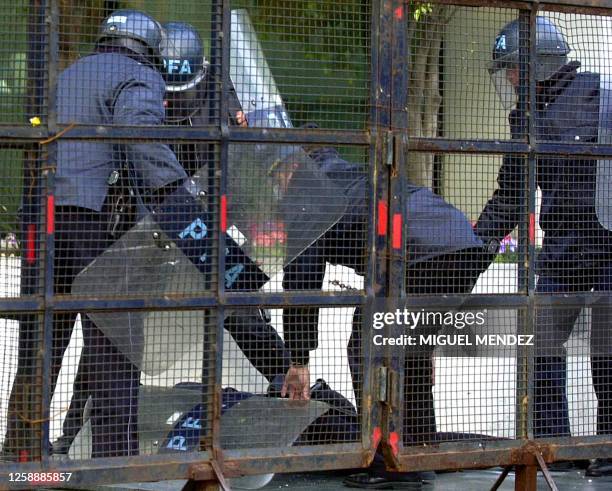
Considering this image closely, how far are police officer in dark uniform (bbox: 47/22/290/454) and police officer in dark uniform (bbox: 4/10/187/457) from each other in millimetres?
84

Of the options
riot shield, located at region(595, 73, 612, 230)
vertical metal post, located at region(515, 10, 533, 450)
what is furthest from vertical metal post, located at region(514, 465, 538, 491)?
riot shield, located at region(595, 73, 612, 230)

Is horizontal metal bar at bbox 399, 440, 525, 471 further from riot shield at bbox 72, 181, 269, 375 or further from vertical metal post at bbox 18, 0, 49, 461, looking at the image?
vertical metal post at bbox 18, 0, 49, 461

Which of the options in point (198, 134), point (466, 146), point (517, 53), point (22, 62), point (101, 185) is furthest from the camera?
point (517, 53)

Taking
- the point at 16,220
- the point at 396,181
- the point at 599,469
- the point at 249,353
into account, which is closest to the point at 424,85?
the point at 396,181

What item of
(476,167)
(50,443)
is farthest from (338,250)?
(50,443)

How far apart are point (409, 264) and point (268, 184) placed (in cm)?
75

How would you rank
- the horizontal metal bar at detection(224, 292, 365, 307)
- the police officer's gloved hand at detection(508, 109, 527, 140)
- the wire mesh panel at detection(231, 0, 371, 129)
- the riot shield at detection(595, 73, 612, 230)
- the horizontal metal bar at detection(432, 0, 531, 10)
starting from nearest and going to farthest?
the horizontal metal bar at detection(224, 292, 365, 307) → the wire mesh panel at detection(231, 0, 371, 129) → the horizontal metal bar at detection(432, 0, 531, 10) → the police officer's gloved hand at detection(508, 109, 527, 140) → the riot shield at detection(595, 73, 612, 230)

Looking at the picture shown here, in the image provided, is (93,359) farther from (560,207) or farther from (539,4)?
(539,4)

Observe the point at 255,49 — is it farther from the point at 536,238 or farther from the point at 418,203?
the point at 536,238

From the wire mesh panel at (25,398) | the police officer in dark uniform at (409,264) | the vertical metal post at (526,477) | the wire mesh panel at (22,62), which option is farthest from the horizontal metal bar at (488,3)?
the wire mesh panel at (25,398)

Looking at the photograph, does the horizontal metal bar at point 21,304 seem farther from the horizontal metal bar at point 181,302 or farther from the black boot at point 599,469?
the black boot at point 599,469

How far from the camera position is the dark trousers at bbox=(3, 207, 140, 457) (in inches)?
164

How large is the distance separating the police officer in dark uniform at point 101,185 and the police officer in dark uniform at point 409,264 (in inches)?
26.5

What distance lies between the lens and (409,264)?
15.4 feet
